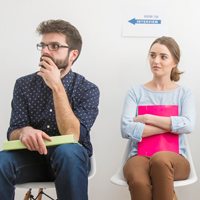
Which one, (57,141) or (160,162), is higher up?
(57,141)

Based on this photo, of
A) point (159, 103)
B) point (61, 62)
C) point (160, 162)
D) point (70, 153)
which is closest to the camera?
point (70, 153)

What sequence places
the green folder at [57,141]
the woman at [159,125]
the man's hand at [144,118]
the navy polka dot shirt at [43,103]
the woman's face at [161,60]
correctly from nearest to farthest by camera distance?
1. the green folder at [57,141]
2. the woman at [159,125]
3. the navy polka dot shirt at [43,103]
4. the man's hand at [144,118]
5. the woman's face at [161,60]

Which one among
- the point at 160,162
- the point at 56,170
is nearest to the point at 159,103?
the point at 160,162

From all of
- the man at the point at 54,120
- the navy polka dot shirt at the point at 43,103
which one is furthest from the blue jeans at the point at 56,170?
the navy polka dot shirt at the point at 43,103

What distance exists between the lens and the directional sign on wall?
8.20ft

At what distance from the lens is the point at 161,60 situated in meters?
2.19

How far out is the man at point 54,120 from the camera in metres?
1.58

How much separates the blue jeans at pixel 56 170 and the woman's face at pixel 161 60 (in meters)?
0.80

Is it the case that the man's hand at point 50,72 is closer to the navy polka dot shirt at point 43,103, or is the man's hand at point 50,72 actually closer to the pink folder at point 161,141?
the navy polka dot shirt at point 43,103

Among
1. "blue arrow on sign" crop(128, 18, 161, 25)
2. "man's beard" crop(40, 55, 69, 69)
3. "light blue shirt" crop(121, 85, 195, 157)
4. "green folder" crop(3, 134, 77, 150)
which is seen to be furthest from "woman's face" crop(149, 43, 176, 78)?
"green folder" crop(3, 134, 77, 150)

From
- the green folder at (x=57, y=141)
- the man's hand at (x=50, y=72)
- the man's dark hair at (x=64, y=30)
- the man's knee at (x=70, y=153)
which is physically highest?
the man's dark hair at (x=64, y=30)

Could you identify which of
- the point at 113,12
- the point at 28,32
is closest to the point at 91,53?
the point at 113,12

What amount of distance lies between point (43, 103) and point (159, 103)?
713mm

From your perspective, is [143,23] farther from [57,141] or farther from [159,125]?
[57,141]
